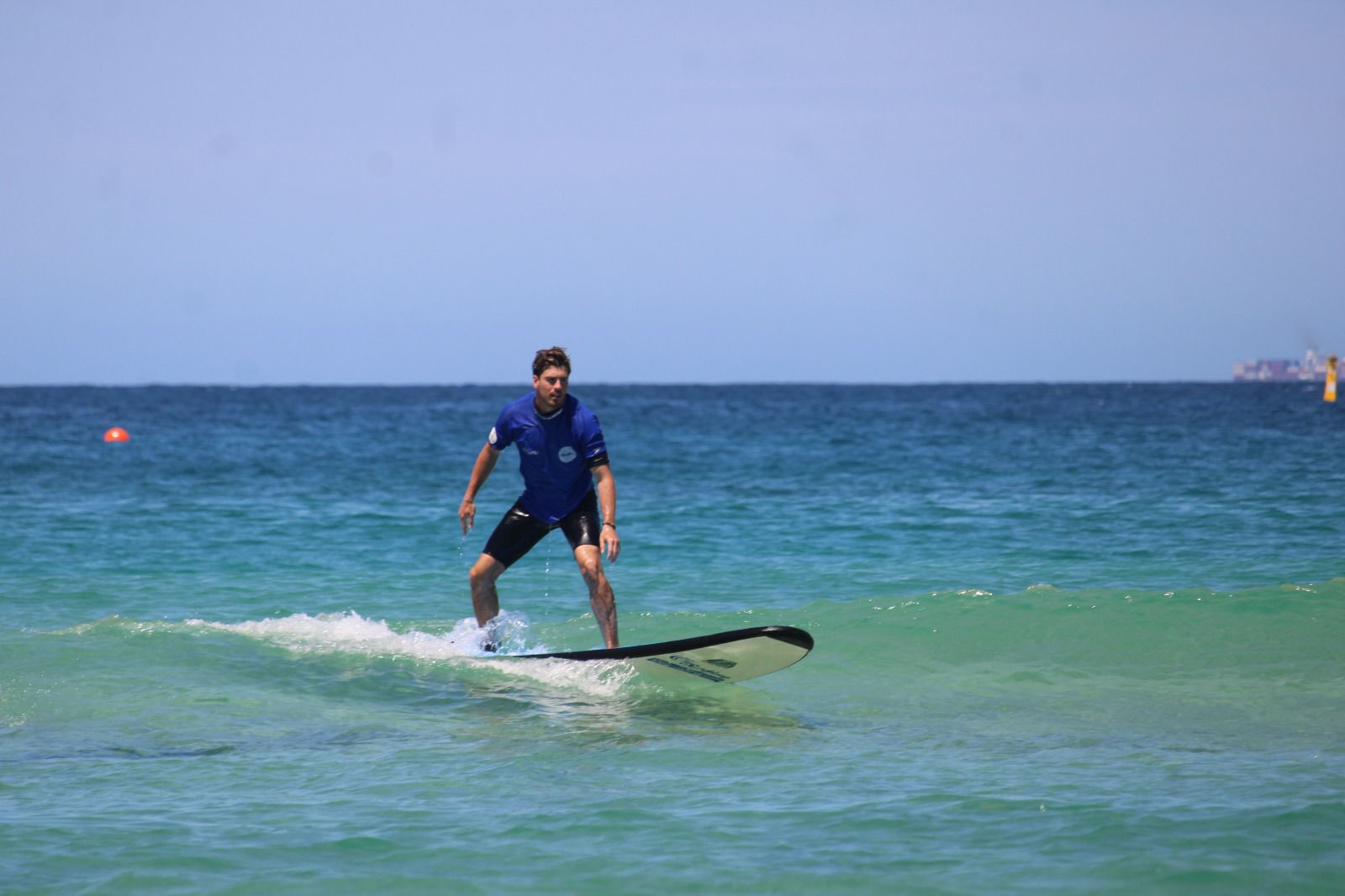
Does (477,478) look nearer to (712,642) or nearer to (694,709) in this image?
(712,642)

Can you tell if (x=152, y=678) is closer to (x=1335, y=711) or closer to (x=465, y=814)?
(x=465, y=814)

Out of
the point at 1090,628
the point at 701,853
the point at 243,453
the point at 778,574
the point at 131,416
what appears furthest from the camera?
the point at 131,416

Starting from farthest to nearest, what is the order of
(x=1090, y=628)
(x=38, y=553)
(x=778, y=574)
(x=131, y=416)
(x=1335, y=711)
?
1. (x=131, y=416)
2. (x=38, y=553)
3. (x=778, y=574)
4. (x=1090, y=628)
5. (x=1335, y=711)

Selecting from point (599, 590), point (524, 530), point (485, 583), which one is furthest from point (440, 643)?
point (599, 590)

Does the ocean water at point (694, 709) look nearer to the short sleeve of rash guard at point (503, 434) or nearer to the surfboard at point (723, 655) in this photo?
the surfboard at point (723, 655)

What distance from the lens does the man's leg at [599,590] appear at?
28.3 ft

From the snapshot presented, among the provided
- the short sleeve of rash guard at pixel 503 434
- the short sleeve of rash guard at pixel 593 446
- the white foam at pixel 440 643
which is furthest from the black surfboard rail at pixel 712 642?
the short sleeve of rash guard at pixel 503 434

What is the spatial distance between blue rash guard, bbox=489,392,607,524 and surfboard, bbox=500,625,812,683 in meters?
1.14

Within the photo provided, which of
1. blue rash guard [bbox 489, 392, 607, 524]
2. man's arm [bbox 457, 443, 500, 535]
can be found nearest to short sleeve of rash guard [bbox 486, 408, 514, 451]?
blue rash guard [bbox 489, 392, 607, 524]

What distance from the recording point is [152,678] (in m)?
8.72

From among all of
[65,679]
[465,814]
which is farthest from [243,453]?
[465,814]

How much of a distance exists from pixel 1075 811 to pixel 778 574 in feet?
28.1

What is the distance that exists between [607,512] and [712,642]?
3.68 feet

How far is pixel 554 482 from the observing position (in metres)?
8.80
